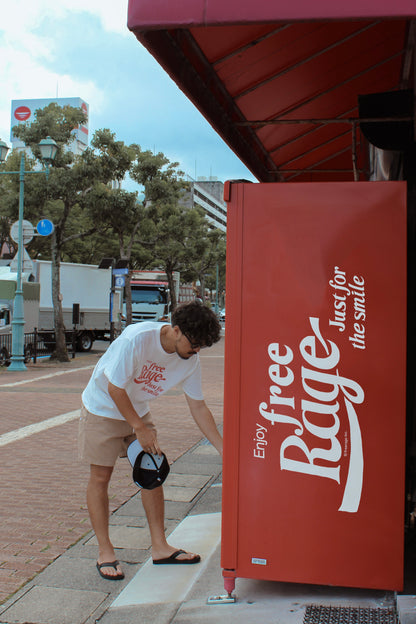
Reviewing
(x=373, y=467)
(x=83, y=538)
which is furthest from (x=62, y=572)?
(x=373, y=467)

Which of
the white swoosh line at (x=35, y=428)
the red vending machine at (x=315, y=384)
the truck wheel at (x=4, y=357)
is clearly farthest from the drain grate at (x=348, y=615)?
the truck wheel at (x=4, y=357)

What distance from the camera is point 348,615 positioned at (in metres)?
3.17

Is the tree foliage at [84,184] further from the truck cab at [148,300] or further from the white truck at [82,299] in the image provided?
the truck cab at [148,300]

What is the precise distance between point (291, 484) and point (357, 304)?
94 centimetres

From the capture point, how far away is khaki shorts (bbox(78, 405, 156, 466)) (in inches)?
152

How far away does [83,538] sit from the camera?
4.55m

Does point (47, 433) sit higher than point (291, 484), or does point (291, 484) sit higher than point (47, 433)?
point (291, 484)

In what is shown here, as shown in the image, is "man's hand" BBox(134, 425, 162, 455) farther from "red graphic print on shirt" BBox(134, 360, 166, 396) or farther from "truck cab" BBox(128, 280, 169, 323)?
"truck cab" BBox(128, 280, 169, 323)

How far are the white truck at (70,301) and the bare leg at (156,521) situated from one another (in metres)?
16.7

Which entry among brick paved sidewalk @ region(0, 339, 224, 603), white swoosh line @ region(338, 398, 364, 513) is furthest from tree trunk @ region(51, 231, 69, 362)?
white swoosh line @ region(338, 398, 364, 513)

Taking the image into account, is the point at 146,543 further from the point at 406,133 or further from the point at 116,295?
the point at 116,295

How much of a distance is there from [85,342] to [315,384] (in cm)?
2357

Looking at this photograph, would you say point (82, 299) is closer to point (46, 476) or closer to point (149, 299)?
point (149, 299)

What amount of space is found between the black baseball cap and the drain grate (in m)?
1.07
